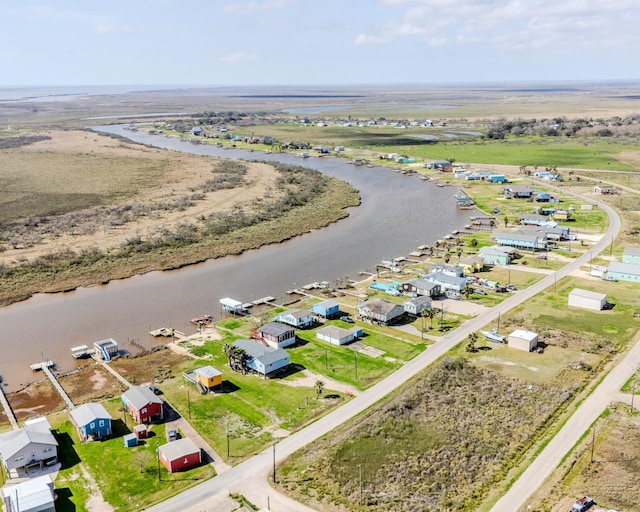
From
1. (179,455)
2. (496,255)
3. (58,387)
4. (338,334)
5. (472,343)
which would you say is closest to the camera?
(179,455)

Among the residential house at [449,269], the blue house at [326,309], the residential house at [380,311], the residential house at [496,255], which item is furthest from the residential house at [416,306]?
the residential house at [496,255]

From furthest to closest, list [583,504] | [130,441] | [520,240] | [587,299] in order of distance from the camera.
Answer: [520,240], [587,299], [130,441], [583,504]

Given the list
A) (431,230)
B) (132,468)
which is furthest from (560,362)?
(431,230)

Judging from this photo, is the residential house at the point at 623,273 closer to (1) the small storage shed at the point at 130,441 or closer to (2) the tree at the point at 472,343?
(2) the tree at the point at 472,343

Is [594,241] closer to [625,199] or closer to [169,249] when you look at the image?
[625,199]

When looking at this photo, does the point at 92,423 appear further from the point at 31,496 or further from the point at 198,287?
the point at 198,287

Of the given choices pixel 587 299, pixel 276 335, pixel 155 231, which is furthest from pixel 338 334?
pixel 155 231

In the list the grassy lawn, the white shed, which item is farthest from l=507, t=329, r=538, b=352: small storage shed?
the grassy lawn

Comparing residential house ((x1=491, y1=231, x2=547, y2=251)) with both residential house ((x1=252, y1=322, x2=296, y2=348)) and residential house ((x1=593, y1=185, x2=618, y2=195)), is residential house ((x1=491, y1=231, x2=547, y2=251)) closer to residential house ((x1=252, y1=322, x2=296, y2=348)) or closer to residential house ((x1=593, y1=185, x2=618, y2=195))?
residential house ((x1=593, y1=185, x2=618, y2=195))
